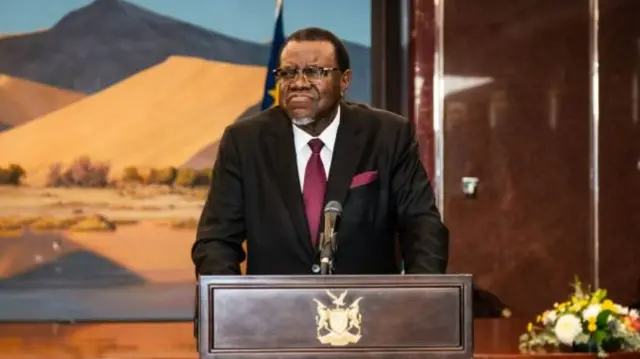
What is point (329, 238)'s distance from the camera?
2086 millimetres

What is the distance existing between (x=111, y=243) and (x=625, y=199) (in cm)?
278

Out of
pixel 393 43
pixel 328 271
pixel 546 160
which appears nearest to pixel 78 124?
pixel 393 43

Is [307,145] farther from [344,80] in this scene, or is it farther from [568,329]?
[568,329]

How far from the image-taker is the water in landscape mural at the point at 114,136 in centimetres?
521

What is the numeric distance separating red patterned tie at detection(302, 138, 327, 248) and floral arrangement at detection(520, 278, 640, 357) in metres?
1.54

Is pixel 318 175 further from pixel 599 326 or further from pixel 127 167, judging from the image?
pixel 127 167

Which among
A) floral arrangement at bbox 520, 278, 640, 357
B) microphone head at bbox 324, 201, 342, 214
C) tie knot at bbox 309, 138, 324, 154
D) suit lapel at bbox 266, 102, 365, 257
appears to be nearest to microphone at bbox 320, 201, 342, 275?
microphone head at bbox 324, 201, 342, 214

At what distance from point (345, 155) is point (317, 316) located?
0.65 m

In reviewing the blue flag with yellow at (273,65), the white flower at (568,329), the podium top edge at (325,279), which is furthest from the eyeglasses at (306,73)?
the blue flag with yellow at (273,65)

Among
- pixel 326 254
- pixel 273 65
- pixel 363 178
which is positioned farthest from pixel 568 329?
pixel 273 65

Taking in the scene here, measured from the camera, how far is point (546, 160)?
17.4 feet

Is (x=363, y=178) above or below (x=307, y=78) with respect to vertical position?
below

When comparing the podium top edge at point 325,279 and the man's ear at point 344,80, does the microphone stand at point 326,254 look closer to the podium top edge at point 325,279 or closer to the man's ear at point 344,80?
the podium top edge at point 325,279

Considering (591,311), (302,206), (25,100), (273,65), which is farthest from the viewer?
(273,65)
